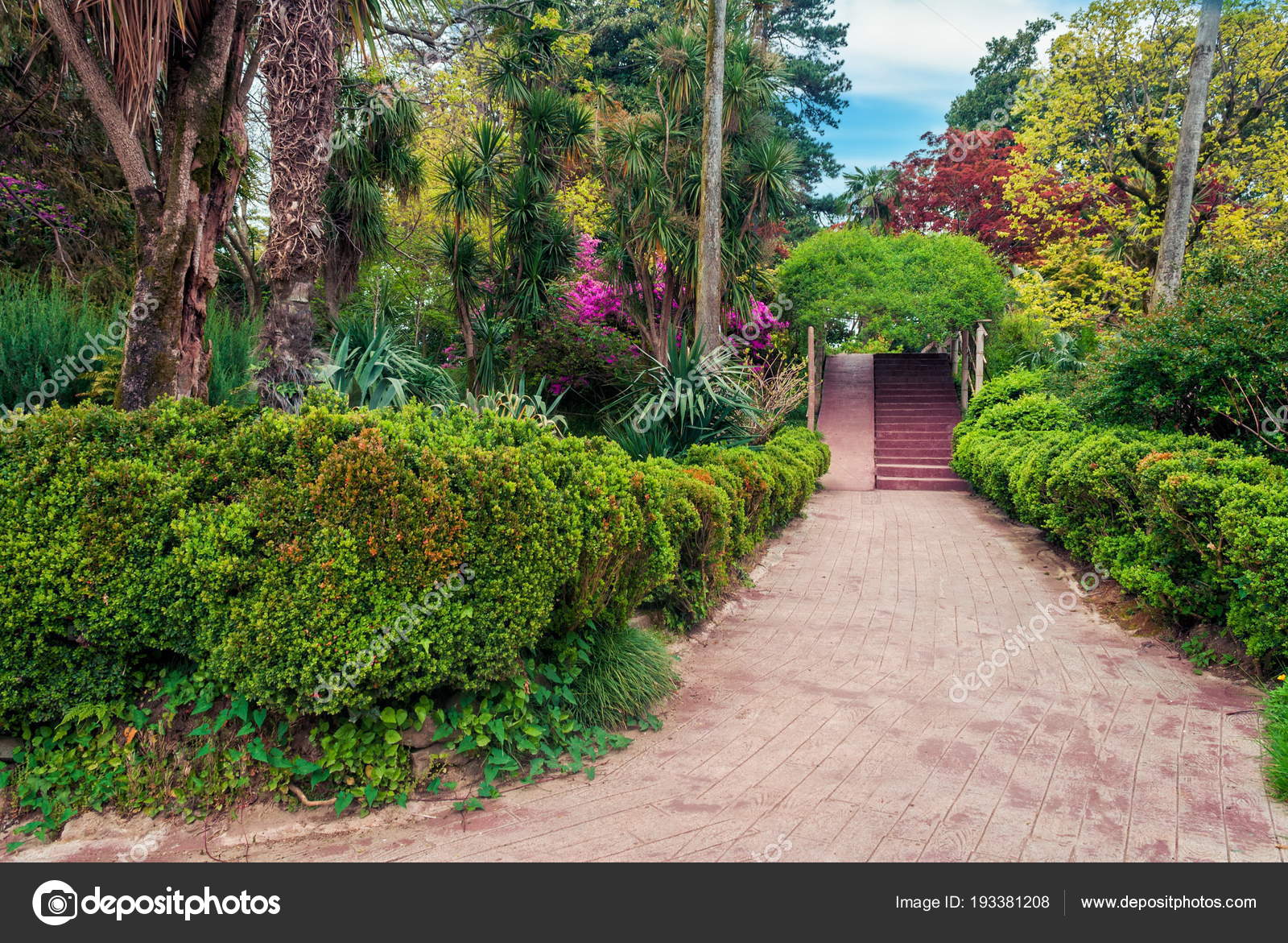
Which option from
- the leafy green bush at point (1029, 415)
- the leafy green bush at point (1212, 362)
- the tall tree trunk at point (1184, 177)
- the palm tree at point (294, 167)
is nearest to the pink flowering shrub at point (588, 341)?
the leafy green bush at point (1029, 415)

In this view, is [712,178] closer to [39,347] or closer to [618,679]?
[39,347]

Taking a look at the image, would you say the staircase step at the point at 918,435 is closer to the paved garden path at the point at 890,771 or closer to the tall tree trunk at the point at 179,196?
the paved garden path at the point at 890,771

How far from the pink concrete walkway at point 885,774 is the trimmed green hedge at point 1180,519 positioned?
45cm

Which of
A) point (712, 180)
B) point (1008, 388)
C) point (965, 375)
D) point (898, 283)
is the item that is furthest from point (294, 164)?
point (965, 375)

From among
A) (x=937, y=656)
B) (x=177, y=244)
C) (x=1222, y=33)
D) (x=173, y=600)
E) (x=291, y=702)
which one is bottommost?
(x=937, y=656)

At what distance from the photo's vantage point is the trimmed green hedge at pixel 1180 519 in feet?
14.0

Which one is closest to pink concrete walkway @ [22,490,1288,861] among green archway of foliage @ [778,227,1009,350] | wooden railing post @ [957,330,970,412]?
green archway of foliage @ [778,227,1009,350]

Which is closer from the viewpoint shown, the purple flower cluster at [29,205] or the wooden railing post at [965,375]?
the purple flower cluster at [29,205]

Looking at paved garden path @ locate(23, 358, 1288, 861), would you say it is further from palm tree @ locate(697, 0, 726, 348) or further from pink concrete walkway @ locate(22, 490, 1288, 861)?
palm tree @ locate(697, 0, 726, 348)

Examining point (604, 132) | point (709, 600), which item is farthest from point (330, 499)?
point (604, 132)

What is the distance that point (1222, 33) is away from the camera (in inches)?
617

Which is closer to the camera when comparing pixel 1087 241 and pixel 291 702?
pixel 291 702
